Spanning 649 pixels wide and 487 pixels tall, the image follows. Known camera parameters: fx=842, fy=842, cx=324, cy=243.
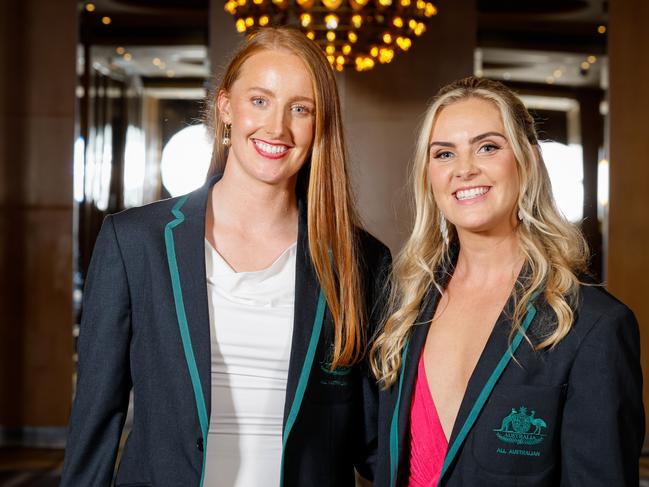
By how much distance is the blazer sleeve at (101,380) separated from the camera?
2.08 meters

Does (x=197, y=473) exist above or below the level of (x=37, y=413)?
above

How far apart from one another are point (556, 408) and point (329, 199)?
837 mm

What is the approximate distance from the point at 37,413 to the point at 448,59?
5.01m

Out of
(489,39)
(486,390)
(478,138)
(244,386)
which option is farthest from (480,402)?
(489,39)

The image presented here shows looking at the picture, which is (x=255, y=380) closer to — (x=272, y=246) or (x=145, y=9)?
(x=272, y=246)

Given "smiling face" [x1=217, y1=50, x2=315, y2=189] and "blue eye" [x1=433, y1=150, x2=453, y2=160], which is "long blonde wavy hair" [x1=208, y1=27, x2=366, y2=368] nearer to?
"smiling face" [x1=217, y1=50, x2=315, y2=189]

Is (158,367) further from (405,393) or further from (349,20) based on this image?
(349,20)

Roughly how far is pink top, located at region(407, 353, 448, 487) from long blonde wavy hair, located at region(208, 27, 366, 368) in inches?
8.6

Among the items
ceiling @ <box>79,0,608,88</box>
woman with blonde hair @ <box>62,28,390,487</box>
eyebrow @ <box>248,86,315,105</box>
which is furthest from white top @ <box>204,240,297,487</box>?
ceiling @ <box>79,0,608,88</box>

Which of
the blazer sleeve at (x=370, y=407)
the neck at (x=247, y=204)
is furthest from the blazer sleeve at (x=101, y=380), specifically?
the blazer sleeve at (x=370, y=407)

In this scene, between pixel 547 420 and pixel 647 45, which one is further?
pixel 647 45

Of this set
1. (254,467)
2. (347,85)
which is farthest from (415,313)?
(347,85)

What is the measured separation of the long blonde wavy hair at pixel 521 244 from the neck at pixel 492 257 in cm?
4

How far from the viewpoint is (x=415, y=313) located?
233 centimetres
